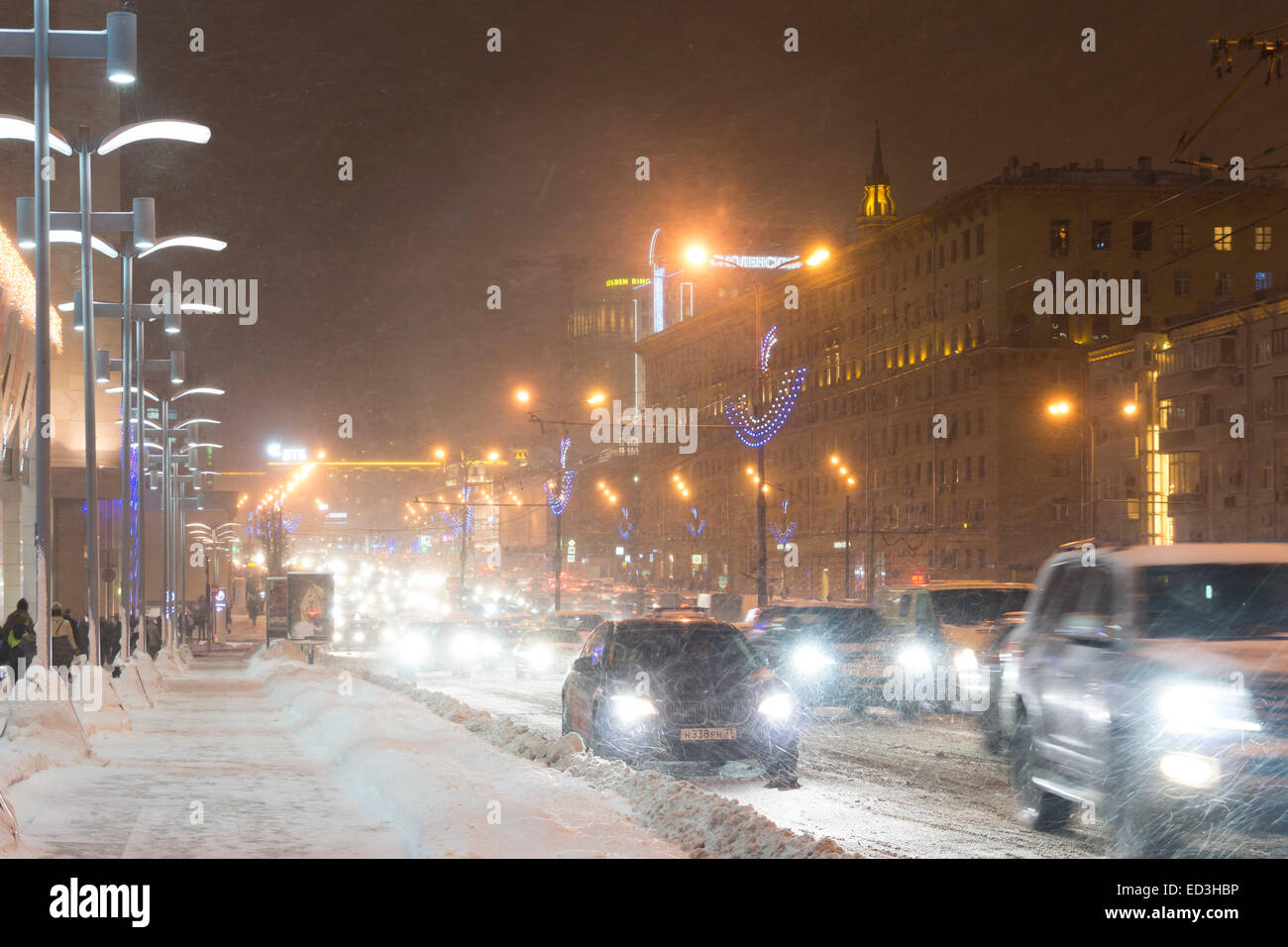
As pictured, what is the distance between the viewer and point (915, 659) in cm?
2483

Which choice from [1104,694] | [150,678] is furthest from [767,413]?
[1104,694]

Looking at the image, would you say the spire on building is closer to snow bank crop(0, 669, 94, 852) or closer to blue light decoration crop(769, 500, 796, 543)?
blue light decoration crop(769, 500, 796, 543)

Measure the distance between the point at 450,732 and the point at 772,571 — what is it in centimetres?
9130

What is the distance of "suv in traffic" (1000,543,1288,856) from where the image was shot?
9.15m

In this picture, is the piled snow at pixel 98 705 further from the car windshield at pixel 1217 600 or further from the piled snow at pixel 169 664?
the piled snow at pixel 169 664

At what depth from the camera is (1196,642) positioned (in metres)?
9.93

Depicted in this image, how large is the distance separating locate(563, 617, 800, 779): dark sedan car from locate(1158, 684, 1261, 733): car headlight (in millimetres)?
6100

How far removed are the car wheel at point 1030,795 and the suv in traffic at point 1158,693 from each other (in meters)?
0.01

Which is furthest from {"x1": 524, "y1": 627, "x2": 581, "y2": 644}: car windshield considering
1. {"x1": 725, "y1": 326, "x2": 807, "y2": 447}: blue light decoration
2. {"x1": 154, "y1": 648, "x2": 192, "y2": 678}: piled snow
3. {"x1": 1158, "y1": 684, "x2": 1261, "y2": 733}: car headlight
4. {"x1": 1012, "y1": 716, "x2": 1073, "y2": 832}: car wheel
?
{"x1": 1158, "y1": 684, "x2": 1261, "y2": 733}: car headlight
